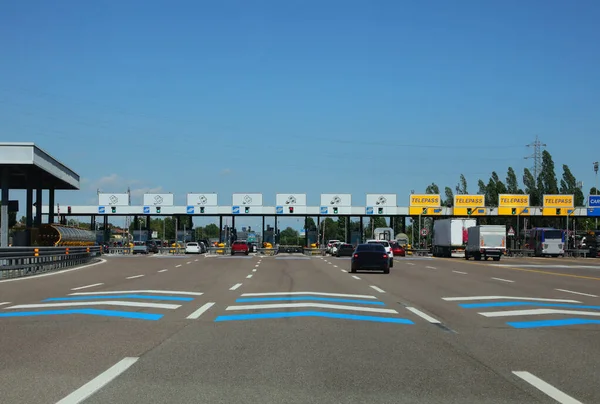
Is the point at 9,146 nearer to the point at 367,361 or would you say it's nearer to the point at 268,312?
the point at 268,312

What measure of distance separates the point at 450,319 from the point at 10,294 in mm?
12776

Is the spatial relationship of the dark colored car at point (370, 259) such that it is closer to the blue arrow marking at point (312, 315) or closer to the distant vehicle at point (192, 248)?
the blue arrow marking at point (312, 315)

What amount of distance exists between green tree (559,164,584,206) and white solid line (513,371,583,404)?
377 ft

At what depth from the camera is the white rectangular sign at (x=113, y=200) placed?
92312 millimetres

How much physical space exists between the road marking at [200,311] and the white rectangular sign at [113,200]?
262ft

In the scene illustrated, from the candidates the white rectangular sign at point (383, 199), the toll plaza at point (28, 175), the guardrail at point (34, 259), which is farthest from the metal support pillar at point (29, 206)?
the white rectangular sign at point (383, 199)

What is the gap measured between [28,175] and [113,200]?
4816cm

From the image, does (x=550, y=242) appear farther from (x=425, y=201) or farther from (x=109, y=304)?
(x=109, y=304)

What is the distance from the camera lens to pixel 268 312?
46.7 feet

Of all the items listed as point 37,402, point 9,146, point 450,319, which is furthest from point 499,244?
point 37,402

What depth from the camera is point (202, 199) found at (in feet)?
300

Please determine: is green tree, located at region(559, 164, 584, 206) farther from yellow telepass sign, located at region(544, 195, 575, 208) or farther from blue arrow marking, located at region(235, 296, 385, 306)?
blue arrow marking, located at region(235, 296, 385, 306)

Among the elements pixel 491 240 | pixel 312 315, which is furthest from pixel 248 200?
pixel 312 315

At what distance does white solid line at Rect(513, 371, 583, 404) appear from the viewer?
657 cm
